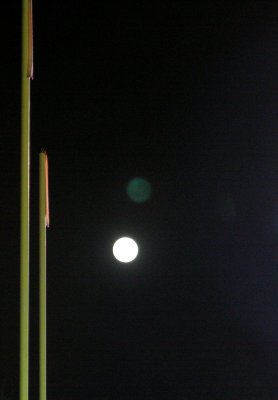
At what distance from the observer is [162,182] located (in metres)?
2.72

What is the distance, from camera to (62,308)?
2.67 metres

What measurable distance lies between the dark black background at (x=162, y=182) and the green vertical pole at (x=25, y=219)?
1451 mm

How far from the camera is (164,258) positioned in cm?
272

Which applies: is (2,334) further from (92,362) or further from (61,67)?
(61,67)

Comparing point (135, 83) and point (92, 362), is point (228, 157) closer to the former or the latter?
point (135, 83)

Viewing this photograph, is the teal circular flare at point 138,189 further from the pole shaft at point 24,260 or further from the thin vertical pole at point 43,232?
the pole shaft at point 24,260

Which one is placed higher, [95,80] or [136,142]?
[95,80]

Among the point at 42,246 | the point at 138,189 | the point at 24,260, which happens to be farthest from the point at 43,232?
the point at 138,189

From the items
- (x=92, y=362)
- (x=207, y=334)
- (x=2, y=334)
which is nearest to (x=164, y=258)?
(x=207, y=334)

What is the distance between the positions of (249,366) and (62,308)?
2.97 ft

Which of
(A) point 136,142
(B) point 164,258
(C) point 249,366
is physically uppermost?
(A) point 136,142

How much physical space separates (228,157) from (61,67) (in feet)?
2.94

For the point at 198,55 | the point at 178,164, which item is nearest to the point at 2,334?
the point at 178,164

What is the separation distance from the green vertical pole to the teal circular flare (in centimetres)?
147
